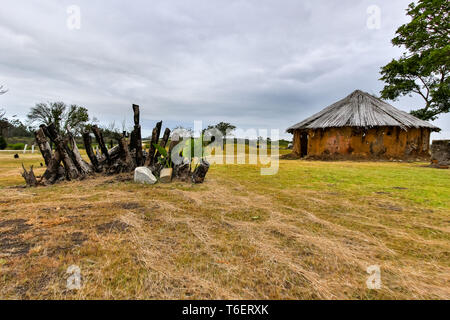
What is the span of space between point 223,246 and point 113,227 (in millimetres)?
1334

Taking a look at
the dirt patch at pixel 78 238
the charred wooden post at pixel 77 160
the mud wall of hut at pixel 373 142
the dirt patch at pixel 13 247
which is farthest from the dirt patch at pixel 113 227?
the mud wall of hut at pixel 373 142

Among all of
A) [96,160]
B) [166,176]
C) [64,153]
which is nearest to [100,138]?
[96,160]

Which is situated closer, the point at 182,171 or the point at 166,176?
the point at 166,176

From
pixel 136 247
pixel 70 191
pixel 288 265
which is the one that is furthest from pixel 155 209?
pixel 70 191

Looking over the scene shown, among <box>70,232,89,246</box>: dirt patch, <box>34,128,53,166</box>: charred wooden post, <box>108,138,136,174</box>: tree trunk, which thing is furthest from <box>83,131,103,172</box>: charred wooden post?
<box>70,232,89,246</box>: dirt patch

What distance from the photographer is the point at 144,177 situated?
5.27m

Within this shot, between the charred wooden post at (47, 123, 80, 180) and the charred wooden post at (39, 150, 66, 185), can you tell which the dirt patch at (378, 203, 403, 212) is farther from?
the charred wooden post at (39, 150, 66, 185)

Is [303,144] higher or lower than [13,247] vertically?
higher

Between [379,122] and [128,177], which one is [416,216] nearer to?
[128,177]

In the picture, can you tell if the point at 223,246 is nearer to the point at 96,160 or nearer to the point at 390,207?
the point at 390,207

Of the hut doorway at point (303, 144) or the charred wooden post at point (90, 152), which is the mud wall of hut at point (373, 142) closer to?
the hut doorway at point (303, 144)

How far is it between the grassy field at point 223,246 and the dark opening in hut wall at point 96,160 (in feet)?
5.51

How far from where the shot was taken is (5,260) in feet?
5.57

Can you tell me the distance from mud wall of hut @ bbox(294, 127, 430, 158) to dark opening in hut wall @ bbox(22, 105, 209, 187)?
486 inches
